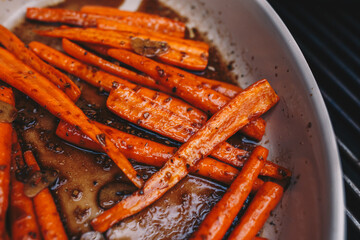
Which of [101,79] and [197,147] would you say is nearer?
[197,147]

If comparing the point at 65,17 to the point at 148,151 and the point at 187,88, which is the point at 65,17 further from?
the point at 148,151

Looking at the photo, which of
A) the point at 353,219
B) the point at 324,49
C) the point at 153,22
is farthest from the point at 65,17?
the point at 353,219

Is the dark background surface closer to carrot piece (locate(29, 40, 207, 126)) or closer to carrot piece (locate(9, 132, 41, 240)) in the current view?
carrot piece (locate(29, 40, 207, 126))

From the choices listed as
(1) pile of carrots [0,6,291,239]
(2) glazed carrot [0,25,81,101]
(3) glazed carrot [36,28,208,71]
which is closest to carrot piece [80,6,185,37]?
(1) pile of carrots [0,6,291,239]

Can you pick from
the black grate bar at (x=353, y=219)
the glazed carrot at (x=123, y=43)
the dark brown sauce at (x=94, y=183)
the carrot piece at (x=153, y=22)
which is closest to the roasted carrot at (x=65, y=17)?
the carrot piece at (x=153, y=22)

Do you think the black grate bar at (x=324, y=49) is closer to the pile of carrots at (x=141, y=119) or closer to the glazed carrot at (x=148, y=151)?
the pile of carrots at (x=141, y=119)
